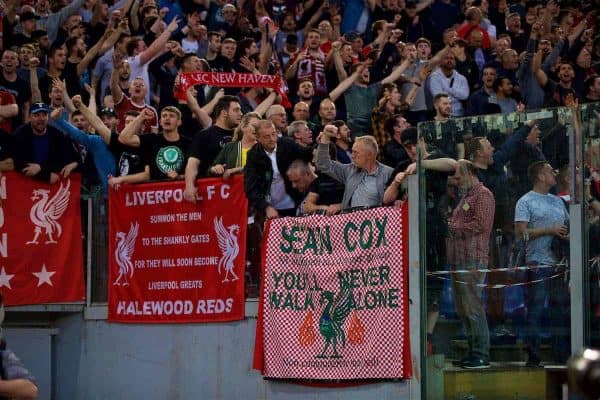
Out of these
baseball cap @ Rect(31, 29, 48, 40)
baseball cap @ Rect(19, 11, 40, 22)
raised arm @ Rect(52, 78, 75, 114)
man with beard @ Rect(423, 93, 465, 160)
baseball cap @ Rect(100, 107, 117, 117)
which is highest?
baseball cap @ Rect(19, 11, 40, 22)

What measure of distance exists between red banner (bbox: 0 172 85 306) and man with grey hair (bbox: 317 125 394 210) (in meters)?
3.75

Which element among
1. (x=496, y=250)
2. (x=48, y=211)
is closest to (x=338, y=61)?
(x=48, y=211)

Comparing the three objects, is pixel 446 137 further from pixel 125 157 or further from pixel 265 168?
pixel 125 157

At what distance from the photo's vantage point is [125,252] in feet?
51.6

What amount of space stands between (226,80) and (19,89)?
2.99 metres

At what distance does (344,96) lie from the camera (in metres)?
18.4

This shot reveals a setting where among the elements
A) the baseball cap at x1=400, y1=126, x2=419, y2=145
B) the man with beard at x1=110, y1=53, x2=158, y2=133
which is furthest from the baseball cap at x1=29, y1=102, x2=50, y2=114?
the baseball cap at x1=400, y1=126, x2=419, y2=145

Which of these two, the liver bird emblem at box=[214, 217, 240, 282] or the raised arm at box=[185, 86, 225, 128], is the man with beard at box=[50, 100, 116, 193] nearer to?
the raised arm at box=[185, 86, 225, 128]

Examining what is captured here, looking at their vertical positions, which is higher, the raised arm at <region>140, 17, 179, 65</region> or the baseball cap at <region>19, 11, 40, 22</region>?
the baseball cap at <region>19, 11, 40, 22</region>

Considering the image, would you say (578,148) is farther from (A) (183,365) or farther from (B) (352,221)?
(A) (183,365)

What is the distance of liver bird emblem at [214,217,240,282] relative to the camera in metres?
14.5

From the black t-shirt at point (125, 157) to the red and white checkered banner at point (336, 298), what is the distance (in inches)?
88.2

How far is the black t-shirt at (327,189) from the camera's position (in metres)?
13.9

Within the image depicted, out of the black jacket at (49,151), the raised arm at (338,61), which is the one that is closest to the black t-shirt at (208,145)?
the black jacket at (49,151)
